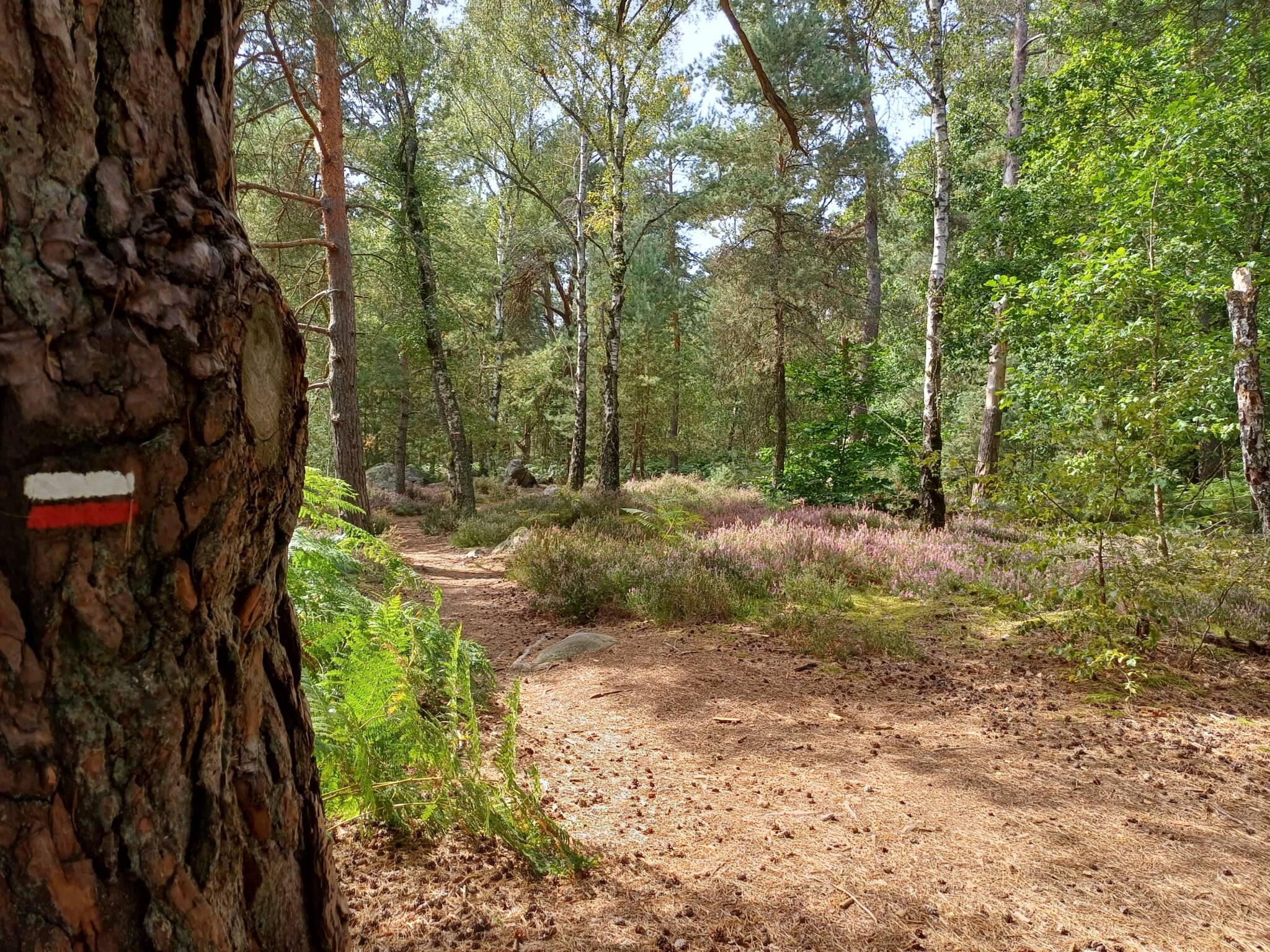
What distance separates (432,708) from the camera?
3.42 metres

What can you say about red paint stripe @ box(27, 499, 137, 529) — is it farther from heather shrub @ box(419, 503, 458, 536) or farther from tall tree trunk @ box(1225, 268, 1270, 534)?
heather shrub @ box(419, 503, 458, 536)

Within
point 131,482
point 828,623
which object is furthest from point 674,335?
point 131,482

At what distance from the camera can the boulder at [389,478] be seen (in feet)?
72.0

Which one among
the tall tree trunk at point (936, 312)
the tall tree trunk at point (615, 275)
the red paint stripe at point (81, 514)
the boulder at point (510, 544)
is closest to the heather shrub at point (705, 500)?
the tall tree trunk at point (615, 275)

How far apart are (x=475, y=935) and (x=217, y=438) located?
1.59 m

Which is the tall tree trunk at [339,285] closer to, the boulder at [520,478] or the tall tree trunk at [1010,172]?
the boulder at [520,478]

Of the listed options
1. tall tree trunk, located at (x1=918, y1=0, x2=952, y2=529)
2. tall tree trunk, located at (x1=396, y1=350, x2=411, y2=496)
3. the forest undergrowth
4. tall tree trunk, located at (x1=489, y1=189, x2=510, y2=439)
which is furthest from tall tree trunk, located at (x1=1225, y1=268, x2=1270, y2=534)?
tall tree trunk, located at (x1=396, y1=350, x2=411, y2=496)

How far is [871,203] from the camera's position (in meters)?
16.8

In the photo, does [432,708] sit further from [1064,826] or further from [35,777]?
[1064,826]

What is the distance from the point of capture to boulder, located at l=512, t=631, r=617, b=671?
5051mm

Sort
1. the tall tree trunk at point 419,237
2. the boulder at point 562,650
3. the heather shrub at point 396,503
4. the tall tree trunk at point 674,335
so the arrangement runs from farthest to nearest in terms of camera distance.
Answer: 1. the tall tree trunk at point 674,335
2. the heather shrub at point 396,503
3. the tall tree trunk at point 419,237
4. the boulder at point 562,650

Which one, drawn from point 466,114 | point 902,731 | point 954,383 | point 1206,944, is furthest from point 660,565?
point 954,383

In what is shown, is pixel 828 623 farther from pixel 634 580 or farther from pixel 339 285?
pixel 339 285

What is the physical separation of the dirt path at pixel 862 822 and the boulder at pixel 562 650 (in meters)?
0.26
